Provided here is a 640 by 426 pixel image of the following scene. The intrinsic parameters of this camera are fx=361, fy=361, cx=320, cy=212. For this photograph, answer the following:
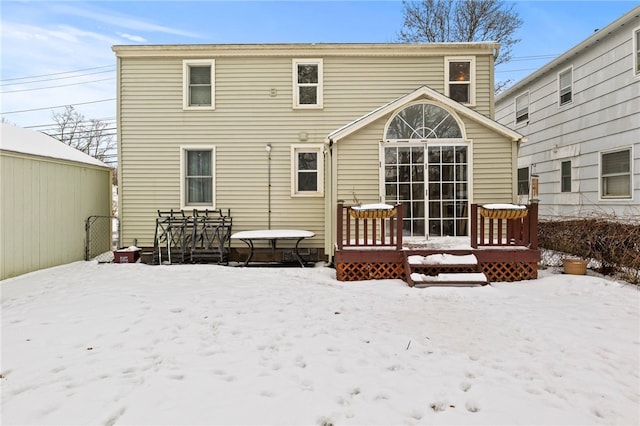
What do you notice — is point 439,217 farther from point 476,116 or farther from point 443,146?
point 476,116

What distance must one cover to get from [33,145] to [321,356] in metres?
8.37

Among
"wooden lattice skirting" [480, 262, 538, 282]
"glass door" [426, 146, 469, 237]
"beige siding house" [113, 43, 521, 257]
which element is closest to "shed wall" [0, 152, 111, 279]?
"beige siding house" [113, 43, 521, 257]

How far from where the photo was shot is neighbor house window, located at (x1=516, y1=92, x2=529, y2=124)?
11.9 metres

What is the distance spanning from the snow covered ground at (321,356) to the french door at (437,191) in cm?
203

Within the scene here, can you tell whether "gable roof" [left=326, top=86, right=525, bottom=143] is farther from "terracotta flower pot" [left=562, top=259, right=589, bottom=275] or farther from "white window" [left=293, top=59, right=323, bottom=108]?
"terracotta flower pot" [left=562, top=259, right=589, bottom=275]

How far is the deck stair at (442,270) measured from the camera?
607 centimetres

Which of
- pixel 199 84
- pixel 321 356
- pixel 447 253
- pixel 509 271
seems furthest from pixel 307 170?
pixel 321 356

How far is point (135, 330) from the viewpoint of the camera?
3.91 meters

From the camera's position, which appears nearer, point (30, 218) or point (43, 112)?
point (30, 218)

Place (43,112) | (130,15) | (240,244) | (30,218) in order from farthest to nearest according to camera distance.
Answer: (43,112), (130,15), (240,244), (30,218)

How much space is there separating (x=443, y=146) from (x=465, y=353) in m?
5.14

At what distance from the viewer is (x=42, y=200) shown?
770cm

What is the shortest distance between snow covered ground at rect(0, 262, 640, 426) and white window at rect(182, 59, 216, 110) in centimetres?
533

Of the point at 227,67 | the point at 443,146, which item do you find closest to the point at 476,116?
the point at 443,146
